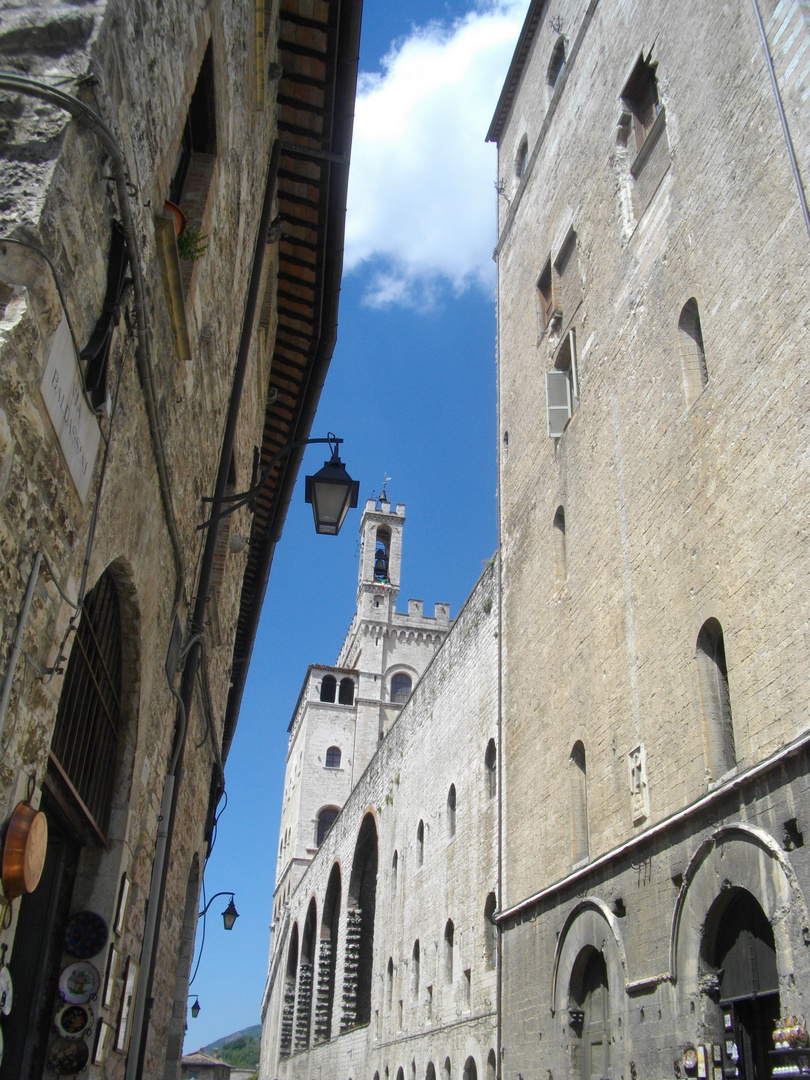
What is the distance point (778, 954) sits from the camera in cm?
632

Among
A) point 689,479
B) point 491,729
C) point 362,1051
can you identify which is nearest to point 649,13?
point 689,479

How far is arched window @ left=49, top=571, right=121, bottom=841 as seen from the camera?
3.80 meters

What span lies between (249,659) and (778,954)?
9.66 metres

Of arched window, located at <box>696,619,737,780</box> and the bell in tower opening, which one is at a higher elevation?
the bell in tower opening

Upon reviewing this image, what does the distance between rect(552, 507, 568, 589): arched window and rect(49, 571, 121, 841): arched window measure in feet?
26.7

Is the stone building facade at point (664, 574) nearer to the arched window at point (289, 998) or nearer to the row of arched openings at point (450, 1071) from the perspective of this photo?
the row of arched openings at point (450, 1071)

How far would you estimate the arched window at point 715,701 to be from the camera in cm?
772

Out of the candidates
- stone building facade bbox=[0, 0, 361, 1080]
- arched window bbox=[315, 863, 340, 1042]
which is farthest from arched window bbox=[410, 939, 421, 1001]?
arched window bbox=[315, 863, 340, 1042]

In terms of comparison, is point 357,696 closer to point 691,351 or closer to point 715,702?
point 691,351

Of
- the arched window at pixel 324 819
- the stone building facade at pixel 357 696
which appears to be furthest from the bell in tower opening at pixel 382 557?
the arched window at pixel 324 819

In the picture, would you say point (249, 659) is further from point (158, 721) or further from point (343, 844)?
point (343, 844)

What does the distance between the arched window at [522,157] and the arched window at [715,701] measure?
1099 centimetres

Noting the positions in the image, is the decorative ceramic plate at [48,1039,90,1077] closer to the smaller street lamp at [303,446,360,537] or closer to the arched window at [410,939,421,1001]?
the smaller street lamp at [303,446,360,537]

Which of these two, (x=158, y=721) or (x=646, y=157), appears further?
(x=646, y=157)
